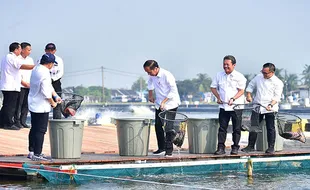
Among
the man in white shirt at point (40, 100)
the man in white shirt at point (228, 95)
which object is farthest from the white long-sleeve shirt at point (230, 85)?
the man in white shirt at point (40, 100)

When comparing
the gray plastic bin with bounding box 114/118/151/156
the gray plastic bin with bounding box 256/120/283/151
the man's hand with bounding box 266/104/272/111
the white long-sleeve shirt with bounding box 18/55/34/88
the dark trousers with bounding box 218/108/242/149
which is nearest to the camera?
the gray plastic bin with bounding box 114/118/151/156

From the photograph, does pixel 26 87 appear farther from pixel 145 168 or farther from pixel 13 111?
pixel 145 168

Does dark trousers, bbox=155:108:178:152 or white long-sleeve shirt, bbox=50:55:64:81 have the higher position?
white long-sleeve shirt, bbox=50:55:64:81

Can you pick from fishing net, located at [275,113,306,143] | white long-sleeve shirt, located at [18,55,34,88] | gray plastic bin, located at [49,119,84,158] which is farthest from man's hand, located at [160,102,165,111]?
white long-sleeve shirt, located at [18,55,34,88]

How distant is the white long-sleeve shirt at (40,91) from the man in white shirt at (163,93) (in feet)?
6.35

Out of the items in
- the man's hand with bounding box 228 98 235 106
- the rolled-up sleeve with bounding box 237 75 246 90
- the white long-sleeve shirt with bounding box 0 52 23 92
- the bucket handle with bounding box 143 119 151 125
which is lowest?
the bucket handle with bounding box 143 119 151 125

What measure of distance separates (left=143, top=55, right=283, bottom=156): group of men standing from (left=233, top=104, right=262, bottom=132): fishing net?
0.10 metres

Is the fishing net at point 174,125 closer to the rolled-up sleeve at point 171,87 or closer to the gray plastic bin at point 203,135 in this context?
the rolled-up sleeve at point 171,87

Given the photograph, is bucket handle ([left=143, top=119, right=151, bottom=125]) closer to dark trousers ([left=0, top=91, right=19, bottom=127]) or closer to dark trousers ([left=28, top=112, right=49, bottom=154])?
dark trousers ([left=28, top=112, right=49, bottom=154])

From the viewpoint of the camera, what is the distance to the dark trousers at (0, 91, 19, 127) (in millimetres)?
15320

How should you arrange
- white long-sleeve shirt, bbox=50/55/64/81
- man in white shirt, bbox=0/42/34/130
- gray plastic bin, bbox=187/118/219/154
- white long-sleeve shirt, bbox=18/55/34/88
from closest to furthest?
1. gray plastic bin, bbox=187/118/219/154
2. white long-sleeve shirt, bbox=50/55/64/81
3. man in white shirt, bbox=0/42/34/130
4. white long-sleeve shirt, bbox=18/55/34/88

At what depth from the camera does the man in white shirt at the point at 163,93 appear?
42.1ft

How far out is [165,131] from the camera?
12758mm

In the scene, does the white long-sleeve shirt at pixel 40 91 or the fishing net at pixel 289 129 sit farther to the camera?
the fishing net at pixel 289 129
